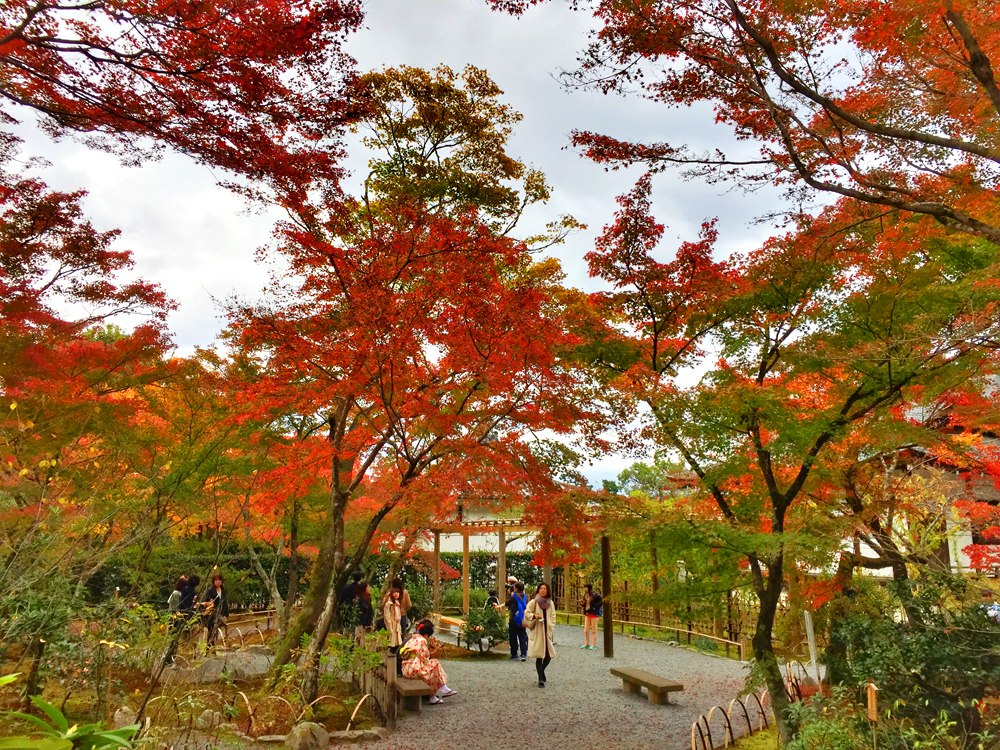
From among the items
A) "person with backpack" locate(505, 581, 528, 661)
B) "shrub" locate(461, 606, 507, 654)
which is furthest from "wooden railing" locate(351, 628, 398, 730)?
"shrub" locate(461, 606, 507, 654)

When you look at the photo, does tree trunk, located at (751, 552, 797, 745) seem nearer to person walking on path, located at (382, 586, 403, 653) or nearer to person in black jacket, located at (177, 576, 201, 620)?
person walking on path, located at (382, 586, 403, 653)

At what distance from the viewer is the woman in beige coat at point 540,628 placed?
10117 mm

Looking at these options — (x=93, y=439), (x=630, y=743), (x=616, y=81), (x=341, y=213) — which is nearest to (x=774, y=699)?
(x=630, y=743)

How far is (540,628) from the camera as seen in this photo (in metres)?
10.1

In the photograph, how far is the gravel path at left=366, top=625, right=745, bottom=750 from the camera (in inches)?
290

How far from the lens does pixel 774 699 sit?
21.9ft

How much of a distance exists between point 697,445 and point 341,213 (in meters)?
5.08

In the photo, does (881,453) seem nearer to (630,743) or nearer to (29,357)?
(630,743)

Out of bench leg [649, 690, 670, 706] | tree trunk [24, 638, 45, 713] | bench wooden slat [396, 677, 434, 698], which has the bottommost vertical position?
bench leg [649, 690, 670, 706]

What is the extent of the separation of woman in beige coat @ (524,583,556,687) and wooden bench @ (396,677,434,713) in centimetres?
206

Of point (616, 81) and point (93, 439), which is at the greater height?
point (616, 81)

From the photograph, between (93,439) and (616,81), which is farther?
(93,439)

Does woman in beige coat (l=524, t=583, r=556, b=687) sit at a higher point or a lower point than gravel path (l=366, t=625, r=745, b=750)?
higher

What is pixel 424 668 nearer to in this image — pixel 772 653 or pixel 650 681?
pixel 650 681
